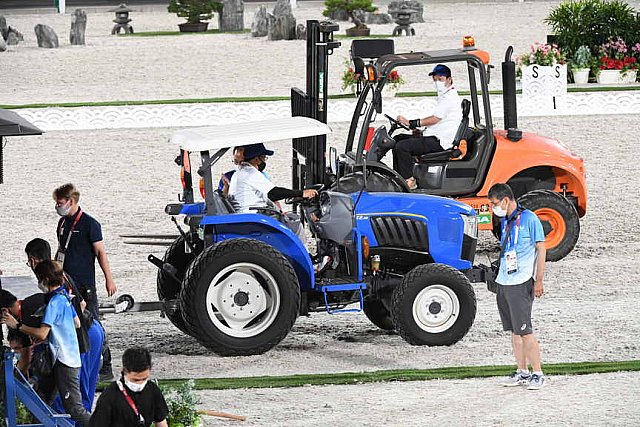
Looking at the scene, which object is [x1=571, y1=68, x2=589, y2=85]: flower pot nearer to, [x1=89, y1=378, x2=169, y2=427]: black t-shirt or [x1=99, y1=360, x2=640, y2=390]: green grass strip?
[x1=99, y1=360, x2=640, y2=390]: green grass strip

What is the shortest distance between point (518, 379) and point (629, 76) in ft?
59.4

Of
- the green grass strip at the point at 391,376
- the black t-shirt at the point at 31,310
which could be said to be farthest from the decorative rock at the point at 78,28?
the black t-shirt at the point at 31,310

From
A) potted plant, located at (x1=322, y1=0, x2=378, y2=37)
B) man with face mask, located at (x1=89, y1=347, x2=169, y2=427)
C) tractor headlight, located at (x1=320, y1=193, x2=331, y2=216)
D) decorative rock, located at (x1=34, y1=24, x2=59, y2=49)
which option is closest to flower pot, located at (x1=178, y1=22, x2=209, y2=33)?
potted plant, located at (x1=322, y1=0, x2=378, y2=37)

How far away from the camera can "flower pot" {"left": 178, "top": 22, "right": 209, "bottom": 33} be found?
36312 millimetres

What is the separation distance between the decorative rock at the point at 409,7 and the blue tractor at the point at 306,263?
2518 cm

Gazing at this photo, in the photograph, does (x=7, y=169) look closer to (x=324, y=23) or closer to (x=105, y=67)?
(x=324, y=23)

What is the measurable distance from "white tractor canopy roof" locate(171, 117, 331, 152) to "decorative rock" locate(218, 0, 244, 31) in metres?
25.5

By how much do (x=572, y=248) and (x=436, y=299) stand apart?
3.78 metres

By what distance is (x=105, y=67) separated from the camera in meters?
30.2

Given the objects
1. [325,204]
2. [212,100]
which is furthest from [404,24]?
[325,204]

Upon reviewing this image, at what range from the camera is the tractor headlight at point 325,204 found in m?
11.1

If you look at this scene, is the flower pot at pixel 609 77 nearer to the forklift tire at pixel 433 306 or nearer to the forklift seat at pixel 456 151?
the forklift seat at pixel 456 151

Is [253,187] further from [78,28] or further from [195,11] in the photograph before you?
[195,11]

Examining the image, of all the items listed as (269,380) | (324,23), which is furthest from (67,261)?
(324,23)
